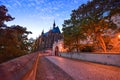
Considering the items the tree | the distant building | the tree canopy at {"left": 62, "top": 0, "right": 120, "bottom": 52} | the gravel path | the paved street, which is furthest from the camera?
the distant building

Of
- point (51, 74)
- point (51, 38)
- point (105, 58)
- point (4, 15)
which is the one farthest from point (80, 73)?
point (51, 38)

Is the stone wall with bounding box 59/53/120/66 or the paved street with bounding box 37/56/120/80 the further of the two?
the stone wall with bounding box 59/53/120/66

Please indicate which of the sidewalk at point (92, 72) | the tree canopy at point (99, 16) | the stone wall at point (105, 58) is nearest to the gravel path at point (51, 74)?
the sidewalk at point (92, 72)

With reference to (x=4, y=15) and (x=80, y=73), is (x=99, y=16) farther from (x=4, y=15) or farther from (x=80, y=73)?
(x=4, y=15)

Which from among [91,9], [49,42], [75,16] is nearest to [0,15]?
[91,9]

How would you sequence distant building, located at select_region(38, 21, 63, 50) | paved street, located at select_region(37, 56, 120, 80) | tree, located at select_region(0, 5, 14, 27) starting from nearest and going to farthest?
tree, located at select_region(0, 5, 14, 27) < paved street, located at select_region(37, 56, 120, 80) < distant building, located at select_region(38, 21, 63, 50)

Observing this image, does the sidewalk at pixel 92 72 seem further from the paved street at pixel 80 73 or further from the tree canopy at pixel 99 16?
the tree canopy at pixel 99 16

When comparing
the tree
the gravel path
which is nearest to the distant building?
the gravel path

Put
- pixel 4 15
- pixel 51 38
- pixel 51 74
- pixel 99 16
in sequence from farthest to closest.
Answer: pixel 51 38 < pixel 99 16 < pixel 51 74 < pixel 4 15

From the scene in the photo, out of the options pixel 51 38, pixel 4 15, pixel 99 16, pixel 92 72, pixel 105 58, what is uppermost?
pixel 51 38

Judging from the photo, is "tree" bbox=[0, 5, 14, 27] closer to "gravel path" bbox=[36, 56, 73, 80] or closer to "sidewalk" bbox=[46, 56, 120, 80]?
"gravel path" bbox=[36, 56, 73, 80]

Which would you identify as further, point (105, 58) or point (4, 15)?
point (105, 58)

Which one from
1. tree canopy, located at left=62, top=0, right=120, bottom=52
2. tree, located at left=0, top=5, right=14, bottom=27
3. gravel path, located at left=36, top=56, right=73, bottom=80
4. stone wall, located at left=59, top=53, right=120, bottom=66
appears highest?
tree canopy, located at left=62, top=0, right=120, bottom=52

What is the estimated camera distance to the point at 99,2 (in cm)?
1941
